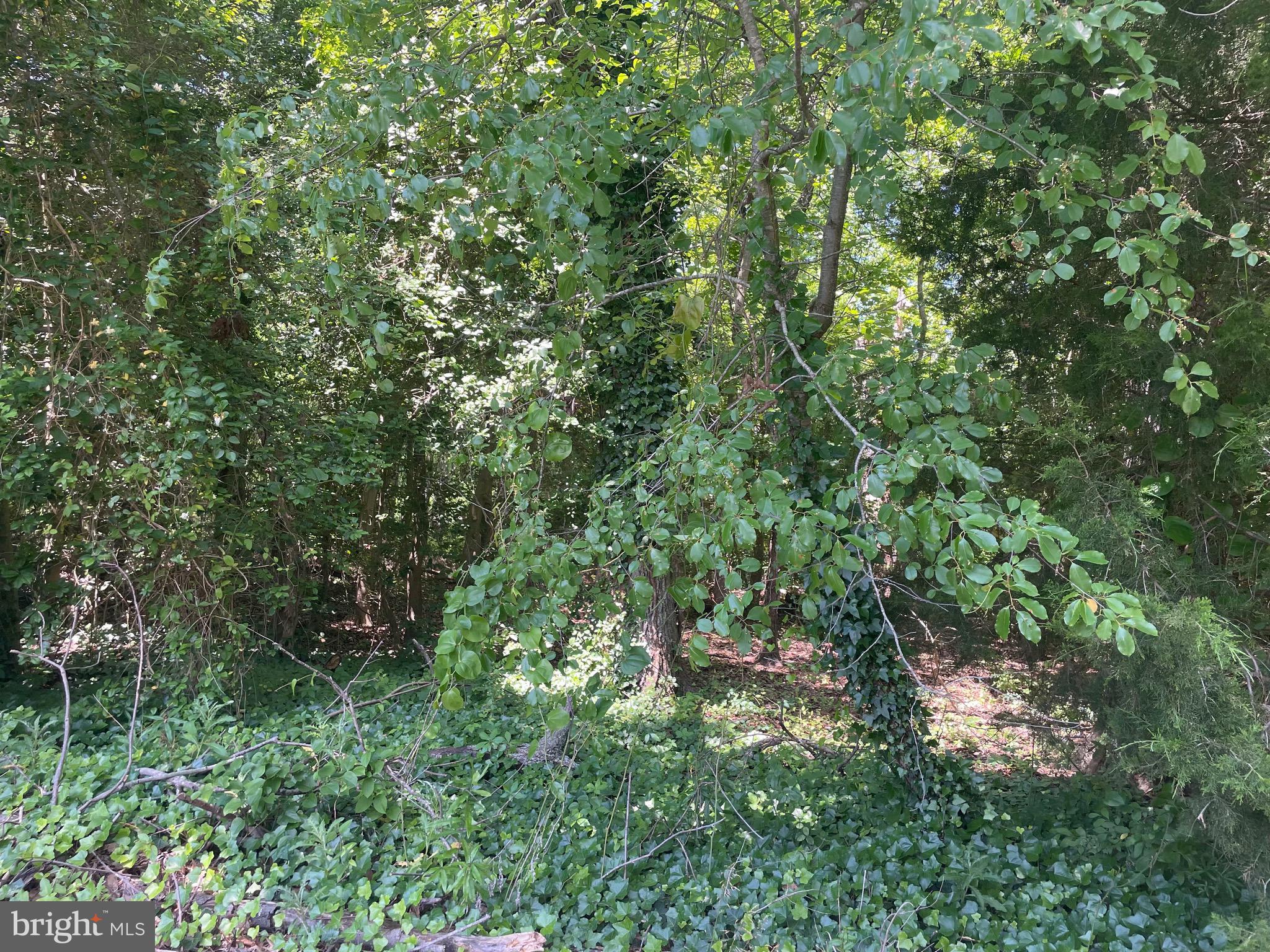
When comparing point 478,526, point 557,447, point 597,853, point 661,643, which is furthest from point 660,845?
point 478,526

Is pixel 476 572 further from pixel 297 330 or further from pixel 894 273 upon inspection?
pixel 894 273

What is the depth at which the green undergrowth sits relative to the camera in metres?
2.49

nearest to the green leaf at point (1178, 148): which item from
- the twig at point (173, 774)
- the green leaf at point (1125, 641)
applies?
the green leaf at point (1125, 641)

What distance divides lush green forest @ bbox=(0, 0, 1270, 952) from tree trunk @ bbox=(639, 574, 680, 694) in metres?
0.07

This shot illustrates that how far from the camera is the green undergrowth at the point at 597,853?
249 centimetres

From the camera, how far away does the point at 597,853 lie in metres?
3.08

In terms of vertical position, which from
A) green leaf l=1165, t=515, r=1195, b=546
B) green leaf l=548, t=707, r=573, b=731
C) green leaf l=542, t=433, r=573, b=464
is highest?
green leaf l=542, t=433, r=573, b=464

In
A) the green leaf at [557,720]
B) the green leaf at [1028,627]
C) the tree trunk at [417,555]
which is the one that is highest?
the green leaf at [1028,627]

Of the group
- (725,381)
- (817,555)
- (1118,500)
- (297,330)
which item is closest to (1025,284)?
(1118,500)

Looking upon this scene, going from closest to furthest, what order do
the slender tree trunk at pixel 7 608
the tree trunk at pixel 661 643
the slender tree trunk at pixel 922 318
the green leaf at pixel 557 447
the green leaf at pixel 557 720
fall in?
the green leaf at pixel 557 720 < the green leaf at pixel 557 447 < the slender tree trunk at pixel 922 318 < the slender tree trunk at pixel 7 608 < the tree trunk at pixel 661 643

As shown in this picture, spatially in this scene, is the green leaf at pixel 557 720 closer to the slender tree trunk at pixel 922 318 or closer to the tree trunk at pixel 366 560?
the slender tree trunk at pixel 922 318

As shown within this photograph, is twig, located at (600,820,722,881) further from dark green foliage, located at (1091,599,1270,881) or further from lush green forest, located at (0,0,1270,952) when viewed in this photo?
dark green foliage, located at (1091,599,1270,881)

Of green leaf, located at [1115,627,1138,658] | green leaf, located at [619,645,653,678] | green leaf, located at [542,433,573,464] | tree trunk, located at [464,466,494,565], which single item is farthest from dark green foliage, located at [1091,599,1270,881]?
tree trunk, located at [464,466,494,565]

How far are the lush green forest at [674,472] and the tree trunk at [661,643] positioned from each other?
7 cm
